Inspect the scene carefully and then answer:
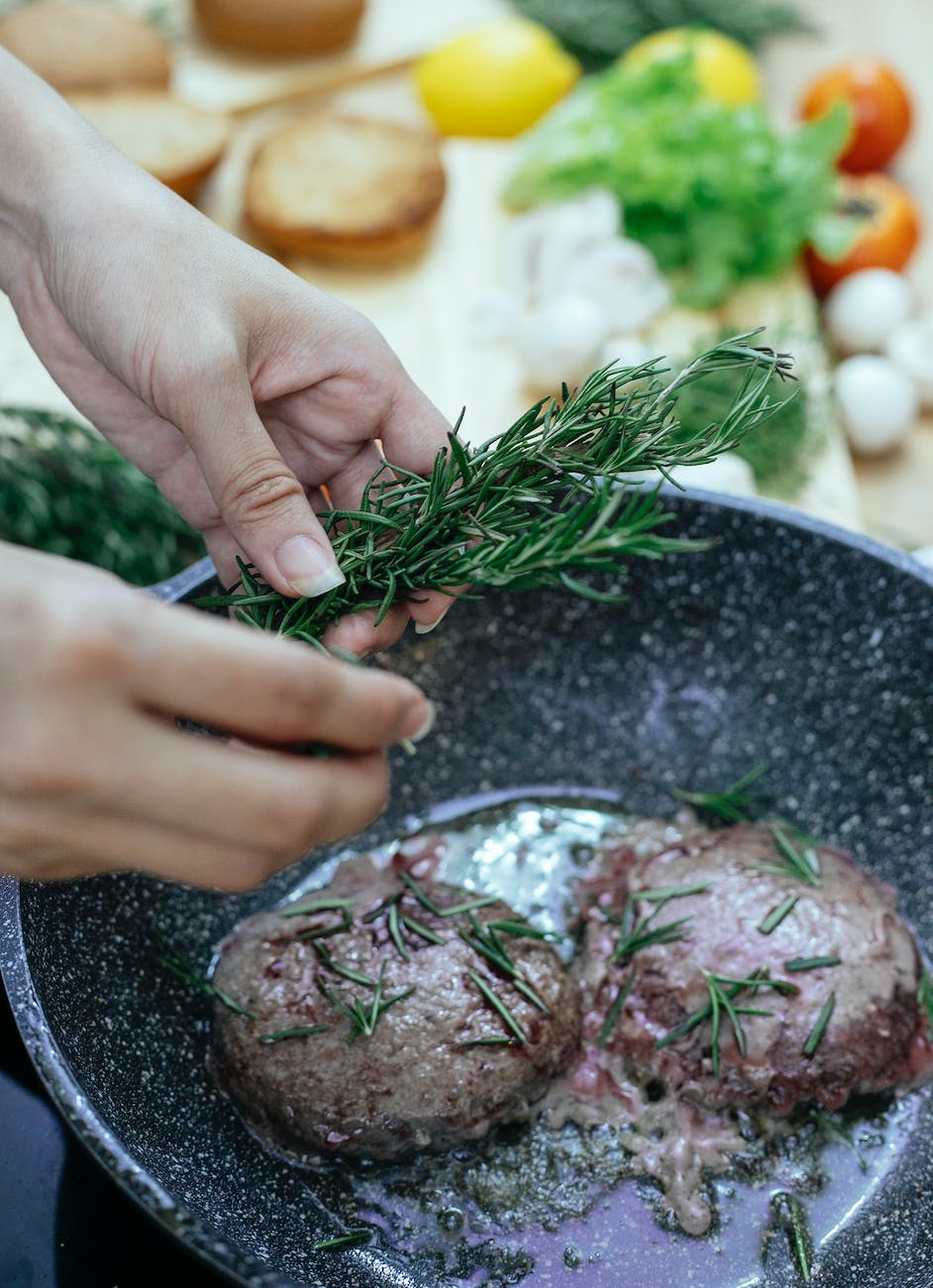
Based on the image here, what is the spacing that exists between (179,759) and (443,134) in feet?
7.39

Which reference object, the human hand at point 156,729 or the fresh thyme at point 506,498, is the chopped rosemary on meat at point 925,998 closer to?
the fresh thyme at point 506,498

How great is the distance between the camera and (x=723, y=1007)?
116 centimetres

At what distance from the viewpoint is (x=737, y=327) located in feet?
7.18

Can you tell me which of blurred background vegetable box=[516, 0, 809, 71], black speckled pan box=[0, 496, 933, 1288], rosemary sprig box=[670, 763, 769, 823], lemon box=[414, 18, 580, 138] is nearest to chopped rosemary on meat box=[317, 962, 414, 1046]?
black speckled pan box=[0, 496, 933, 1288]

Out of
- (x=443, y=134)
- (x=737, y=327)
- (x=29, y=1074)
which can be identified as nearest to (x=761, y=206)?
(x=737, y=327)

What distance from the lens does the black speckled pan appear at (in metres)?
1.03

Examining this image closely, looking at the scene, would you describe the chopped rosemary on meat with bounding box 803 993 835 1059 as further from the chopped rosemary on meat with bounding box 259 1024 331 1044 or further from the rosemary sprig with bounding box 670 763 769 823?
the chopped rosemary on meat with bounding box 259 1024 331 1044

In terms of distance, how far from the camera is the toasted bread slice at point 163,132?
84.3 inches

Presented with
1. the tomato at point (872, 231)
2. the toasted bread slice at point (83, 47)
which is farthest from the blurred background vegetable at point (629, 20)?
the toasted bread slice at point (83, 47)

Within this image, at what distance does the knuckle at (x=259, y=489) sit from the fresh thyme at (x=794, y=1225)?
2.68ft

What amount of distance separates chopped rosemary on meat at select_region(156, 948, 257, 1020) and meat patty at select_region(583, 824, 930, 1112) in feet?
1.20

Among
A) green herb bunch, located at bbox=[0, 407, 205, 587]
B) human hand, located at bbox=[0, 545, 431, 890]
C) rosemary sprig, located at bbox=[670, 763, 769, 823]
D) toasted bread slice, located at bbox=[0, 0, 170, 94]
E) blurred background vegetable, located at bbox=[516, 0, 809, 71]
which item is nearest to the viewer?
human hand, located at bbox=[0, 545, 431, 890]

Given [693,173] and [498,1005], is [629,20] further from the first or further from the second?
[498,1005]

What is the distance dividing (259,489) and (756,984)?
26.8 inches
